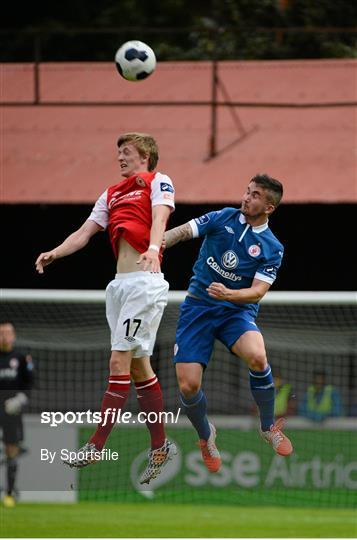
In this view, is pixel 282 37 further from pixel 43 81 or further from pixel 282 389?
pixel 282 389

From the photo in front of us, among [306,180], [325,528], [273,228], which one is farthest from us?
[273,228]

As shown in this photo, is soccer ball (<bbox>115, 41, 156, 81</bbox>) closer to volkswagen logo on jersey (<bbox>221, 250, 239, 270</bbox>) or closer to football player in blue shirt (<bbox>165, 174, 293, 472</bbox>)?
football player in blue shirt (<bbox>165, 174, 293, 472</bbox>)

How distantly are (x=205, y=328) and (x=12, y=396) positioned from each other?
32.2ft

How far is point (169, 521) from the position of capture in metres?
19.9

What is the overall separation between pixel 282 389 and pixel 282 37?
942 centimetres

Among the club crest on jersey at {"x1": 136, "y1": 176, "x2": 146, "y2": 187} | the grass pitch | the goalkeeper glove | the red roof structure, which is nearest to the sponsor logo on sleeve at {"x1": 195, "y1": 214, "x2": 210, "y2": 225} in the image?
the club crest on jersey at {"x1": 136, "y1": 176, "x2": 146, "y2": 187}

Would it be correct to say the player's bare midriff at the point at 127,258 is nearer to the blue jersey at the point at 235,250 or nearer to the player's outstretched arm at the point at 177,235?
the player's outstretched arm at the point at 177,235

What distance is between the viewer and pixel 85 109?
24438 millimetres

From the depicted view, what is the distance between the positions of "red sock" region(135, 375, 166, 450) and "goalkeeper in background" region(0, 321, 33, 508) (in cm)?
873

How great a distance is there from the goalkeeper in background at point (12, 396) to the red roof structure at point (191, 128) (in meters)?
3.37

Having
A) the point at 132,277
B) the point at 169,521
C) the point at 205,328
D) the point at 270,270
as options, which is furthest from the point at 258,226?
the point at 169,521

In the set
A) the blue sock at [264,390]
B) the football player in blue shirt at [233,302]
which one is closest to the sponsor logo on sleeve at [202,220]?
the football player in blue shirt at [233,302]

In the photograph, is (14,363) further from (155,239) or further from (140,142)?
(155,239)

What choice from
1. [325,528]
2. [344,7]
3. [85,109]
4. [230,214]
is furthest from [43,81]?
[230,214]
